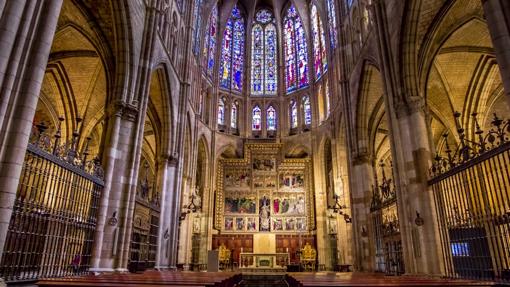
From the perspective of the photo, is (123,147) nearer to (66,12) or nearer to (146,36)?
(146,36)

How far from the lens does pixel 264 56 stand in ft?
115

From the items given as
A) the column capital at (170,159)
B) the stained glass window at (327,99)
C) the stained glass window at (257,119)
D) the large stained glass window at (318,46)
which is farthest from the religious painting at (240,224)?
the large stained glass window at (318,46)

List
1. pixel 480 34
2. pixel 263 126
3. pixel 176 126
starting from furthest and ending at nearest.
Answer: pixel 263 126, pixel 176 126, pixel 480 34

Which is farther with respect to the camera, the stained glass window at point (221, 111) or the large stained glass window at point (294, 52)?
the large stained glass window at point (294, 52)

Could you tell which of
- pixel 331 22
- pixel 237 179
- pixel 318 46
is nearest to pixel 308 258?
pixel 237 179

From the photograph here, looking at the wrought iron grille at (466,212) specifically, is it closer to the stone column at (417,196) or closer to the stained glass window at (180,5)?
the stone column at (417,196)

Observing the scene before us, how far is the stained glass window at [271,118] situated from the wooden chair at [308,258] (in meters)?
11.7

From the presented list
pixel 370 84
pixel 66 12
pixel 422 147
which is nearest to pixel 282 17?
pixel 370 84

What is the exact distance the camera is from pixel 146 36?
14.6m

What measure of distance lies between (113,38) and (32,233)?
845 centimetres

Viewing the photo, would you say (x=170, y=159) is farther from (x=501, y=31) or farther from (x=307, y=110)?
(x=307, y=110)

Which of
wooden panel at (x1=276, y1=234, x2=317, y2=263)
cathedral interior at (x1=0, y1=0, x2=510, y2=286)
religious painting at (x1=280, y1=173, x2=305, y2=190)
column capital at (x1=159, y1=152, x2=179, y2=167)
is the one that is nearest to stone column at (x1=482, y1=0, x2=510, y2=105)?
cathedral interior at (x1=0, y1=0, x2=510, y2=286)

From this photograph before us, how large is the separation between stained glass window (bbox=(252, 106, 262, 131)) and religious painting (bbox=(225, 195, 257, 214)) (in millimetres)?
7248

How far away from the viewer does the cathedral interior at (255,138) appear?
8.31m
